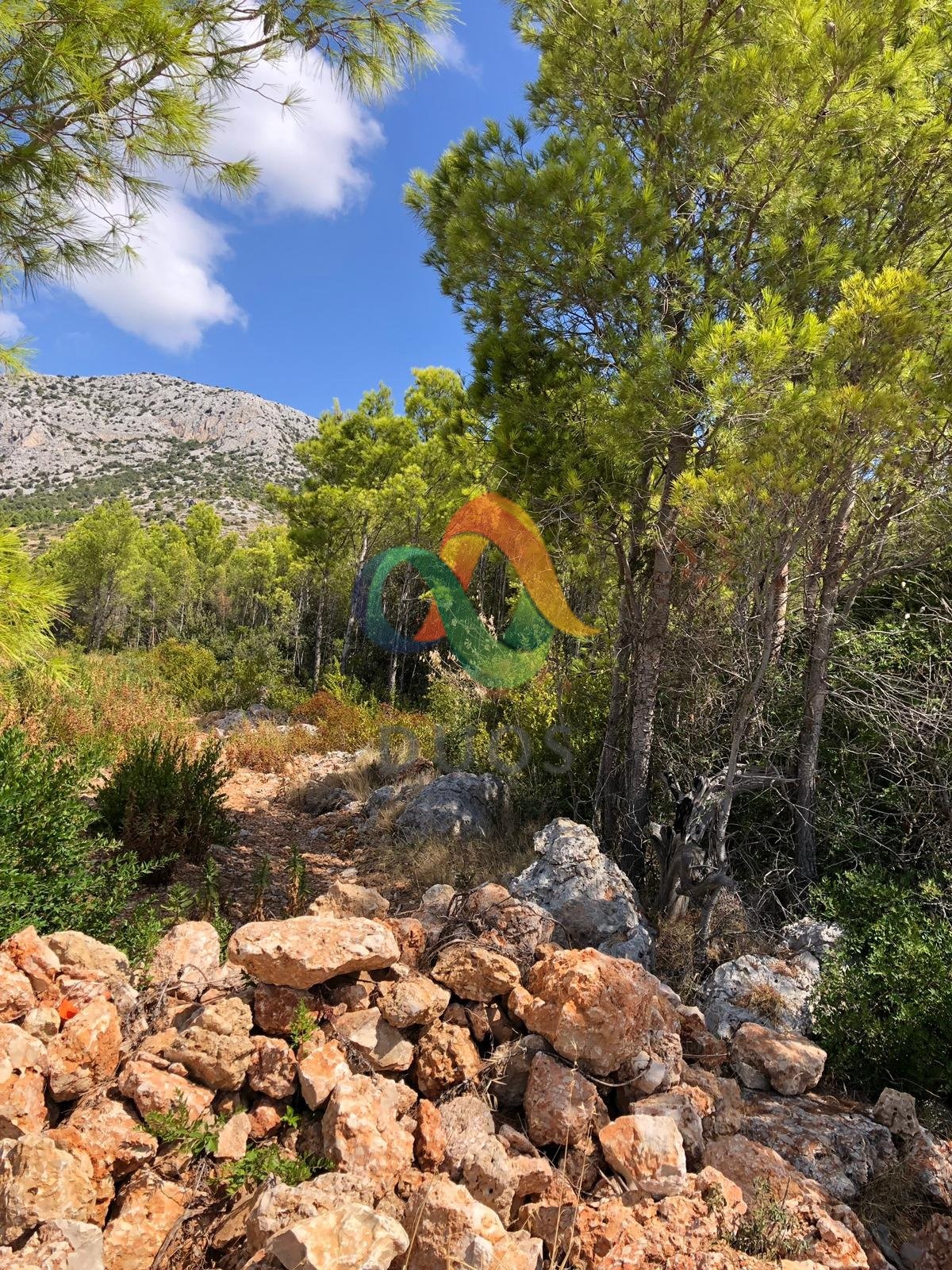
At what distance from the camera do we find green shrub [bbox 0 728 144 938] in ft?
8.65

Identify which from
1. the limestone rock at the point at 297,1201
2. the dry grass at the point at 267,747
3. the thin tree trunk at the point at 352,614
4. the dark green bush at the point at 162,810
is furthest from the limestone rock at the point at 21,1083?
the thin tree trunk at the point at 352,614

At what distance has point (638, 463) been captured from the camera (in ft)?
15.0

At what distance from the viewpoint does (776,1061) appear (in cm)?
268

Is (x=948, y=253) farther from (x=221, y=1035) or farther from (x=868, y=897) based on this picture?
(x=221, y=1035)

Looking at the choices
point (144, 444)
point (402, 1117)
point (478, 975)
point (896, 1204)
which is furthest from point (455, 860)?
point (144, 444)

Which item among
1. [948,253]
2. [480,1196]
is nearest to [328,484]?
[948,253]

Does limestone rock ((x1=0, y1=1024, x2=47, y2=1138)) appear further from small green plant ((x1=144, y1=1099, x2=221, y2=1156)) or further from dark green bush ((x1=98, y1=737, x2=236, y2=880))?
dark green bush ((x1=98, y1=737, x2=236, y2=880))

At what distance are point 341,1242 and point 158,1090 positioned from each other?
2.43 ft

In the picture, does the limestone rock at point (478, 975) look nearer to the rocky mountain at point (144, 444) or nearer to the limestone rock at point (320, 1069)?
the limestone rock at point (320, 1069)

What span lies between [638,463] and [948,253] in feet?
8.20

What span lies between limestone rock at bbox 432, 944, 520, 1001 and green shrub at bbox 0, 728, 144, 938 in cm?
151

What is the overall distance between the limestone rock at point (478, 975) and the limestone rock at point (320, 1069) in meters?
0.50

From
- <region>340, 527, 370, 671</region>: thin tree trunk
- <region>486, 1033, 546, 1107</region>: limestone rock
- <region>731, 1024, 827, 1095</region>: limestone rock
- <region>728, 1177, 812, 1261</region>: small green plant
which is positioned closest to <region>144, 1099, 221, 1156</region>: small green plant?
<region>486, 1033, 546, 1107</region>: limestone rock

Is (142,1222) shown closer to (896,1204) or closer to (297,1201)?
(297,1201)
